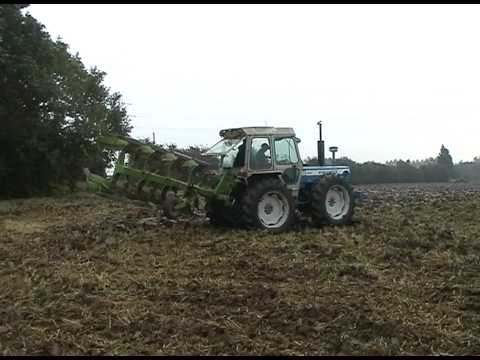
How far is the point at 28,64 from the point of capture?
2370 cm

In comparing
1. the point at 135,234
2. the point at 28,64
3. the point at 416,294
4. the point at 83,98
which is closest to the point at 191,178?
the point at 135,234

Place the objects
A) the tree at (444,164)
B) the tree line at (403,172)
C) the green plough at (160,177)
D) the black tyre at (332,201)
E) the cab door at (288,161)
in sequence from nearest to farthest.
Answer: the green plough at (160,177) < the cab door at (288,161) < the black tyre at (332,201) < the tree line at (403,172) < the tree at (444,164)

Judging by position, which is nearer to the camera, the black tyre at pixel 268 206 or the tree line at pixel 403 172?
the black tyre at pixel 268 206

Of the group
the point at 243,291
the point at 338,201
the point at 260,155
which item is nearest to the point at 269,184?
the point at 260,155

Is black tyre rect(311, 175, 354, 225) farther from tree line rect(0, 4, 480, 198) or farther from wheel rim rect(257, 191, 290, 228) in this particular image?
tree line rect(0, 4, 480, 198)

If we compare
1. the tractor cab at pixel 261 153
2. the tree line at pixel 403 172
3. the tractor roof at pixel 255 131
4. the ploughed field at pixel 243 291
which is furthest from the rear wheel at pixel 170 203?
the tree line at pixel 403 172

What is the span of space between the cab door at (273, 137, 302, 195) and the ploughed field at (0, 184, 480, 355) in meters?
1.27

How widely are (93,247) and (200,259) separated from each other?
207 cm

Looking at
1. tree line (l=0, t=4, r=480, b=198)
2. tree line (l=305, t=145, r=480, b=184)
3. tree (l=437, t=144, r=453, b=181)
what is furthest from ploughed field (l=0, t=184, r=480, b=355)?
tree (l=437, t=144, r=453, b=181)

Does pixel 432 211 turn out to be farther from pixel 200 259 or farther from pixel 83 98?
pixel 83 98

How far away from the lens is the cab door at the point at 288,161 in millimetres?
11547

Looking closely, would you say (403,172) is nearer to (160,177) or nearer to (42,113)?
(42,113)

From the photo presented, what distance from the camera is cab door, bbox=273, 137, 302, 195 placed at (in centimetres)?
1155

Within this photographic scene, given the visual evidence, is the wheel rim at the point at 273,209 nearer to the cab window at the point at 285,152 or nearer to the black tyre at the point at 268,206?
the black tyre at the point at 268,206
